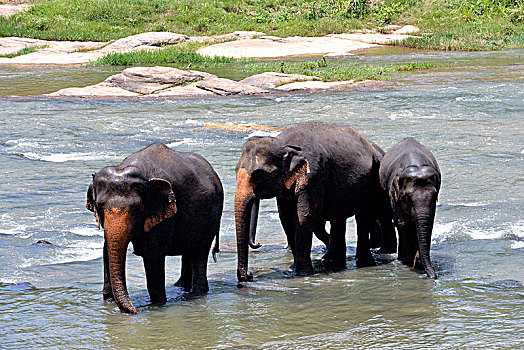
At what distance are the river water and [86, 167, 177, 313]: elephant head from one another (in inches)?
16.7

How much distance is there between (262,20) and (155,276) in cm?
4853

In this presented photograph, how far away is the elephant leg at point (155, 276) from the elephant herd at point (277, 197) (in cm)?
1

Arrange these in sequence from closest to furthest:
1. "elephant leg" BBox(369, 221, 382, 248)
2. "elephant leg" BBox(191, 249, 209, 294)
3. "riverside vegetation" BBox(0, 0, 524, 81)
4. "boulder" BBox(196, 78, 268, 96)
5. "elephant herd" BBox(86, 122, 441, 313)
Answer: "elephant herd" BBox(86, 122, 441, 313) < "elephant leg" BBox(191, 249, 209, 294) < "elephant leg" BBox(369, 221, 382, 248) < "boulder" BBox(196, 78, 268, 96) < "riverside vegetation" BBox(0, 0, 524, 81)

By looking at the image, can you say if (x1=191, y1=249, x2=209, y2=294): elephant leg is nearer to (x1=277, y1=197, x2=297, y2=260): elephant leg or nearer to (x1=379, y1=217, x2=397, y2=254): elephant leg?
(x1=277, y1=197, x2=297, y2=260): elephant leg

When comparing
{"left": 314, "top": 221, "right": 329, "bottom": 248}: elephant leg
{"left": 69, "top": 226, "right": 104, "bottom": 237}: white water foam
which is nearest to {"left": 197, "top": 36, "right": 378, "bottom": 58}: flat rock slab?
{"left": 69, "top": 226, "right": 104, "bottom": 237}: white water foam

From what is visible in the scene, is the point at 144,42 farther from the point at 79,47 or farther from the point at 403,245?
the point at 403,245

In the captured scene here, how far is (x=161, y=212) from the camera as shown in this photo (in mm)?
7156

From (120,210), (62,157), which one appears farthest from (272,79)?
(120,210)

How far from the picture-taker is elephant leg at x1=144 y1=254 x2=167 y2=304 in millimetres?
7246

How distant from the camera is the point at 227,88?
89.4 feet

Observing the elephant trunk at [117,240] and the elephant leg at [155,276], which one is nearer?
the elephant trunk at [117,240]

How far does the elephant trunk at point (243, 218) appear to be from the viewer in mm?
8109

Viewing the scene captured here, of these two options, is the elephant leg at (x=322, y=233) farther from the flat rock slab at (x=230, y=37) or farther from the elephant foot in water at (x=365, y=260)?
the flat rock slab at (x=230, y=37)

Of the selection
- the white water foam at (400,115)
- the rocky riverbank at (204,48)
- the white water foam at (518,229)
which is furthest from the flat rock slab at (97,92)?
the white water foam at (518,229)
